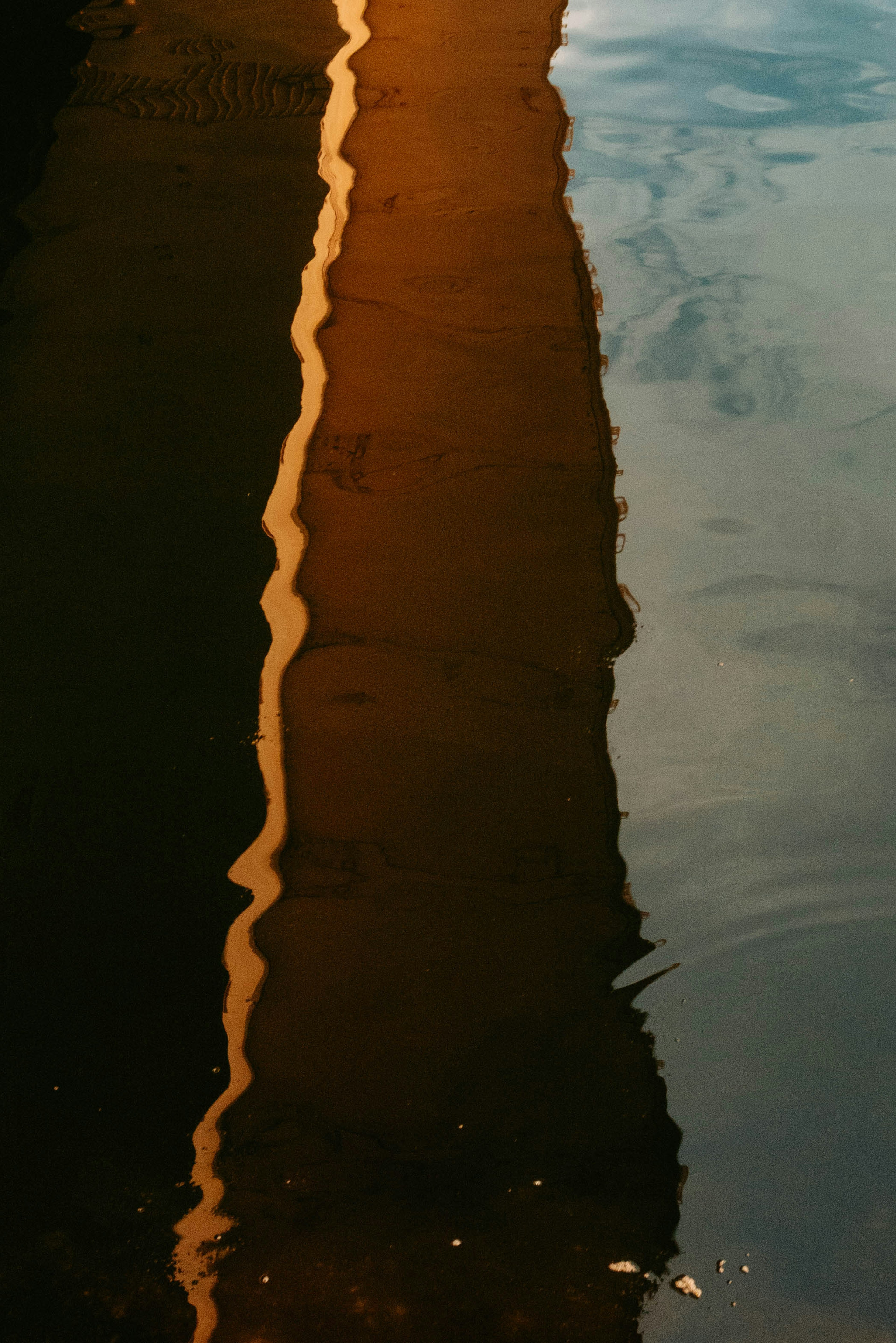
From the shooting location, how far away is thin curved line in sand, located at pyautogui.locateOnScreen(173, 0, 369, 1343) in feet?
2.23

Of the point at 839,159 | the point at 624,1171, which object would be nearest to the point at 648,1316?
the point at 624,1171

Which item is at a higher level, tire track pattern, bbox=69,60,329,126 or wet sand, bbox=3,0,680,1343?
tire track pattern, bbox=69,60,329,126

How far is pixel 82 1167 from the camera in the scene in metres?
0.72

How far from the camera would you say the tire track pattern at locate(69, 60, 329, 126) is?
1.88 m

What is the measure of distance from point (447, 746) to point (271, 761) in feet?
0.52

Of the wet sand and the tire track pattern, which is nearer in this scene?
the wet sand

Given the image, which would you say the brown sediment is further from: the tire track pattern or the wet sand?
the tire track pattern

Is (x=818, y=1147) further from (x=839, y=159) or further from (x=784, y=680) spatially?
(x=839, y=159)

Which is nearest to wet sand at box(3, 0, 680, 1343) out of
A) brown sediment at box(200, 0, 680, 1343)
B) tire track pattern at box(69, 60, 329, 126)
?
brown sediment at box(200, 0, 680, 1343)

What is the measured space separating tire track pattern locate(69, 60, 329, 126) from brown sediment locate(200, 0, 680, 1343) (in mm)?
601

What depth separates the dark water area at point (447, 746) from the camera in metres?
0.69

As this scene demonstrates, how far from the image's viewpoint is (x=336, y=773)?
3.07ft

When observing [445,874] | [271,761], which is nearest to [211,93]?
[271,761]

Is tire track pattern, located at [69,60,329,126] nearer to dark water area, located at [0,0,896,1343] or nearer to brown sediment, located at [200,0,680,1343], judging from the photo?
dark water area, located at [0,0,896,1343]
